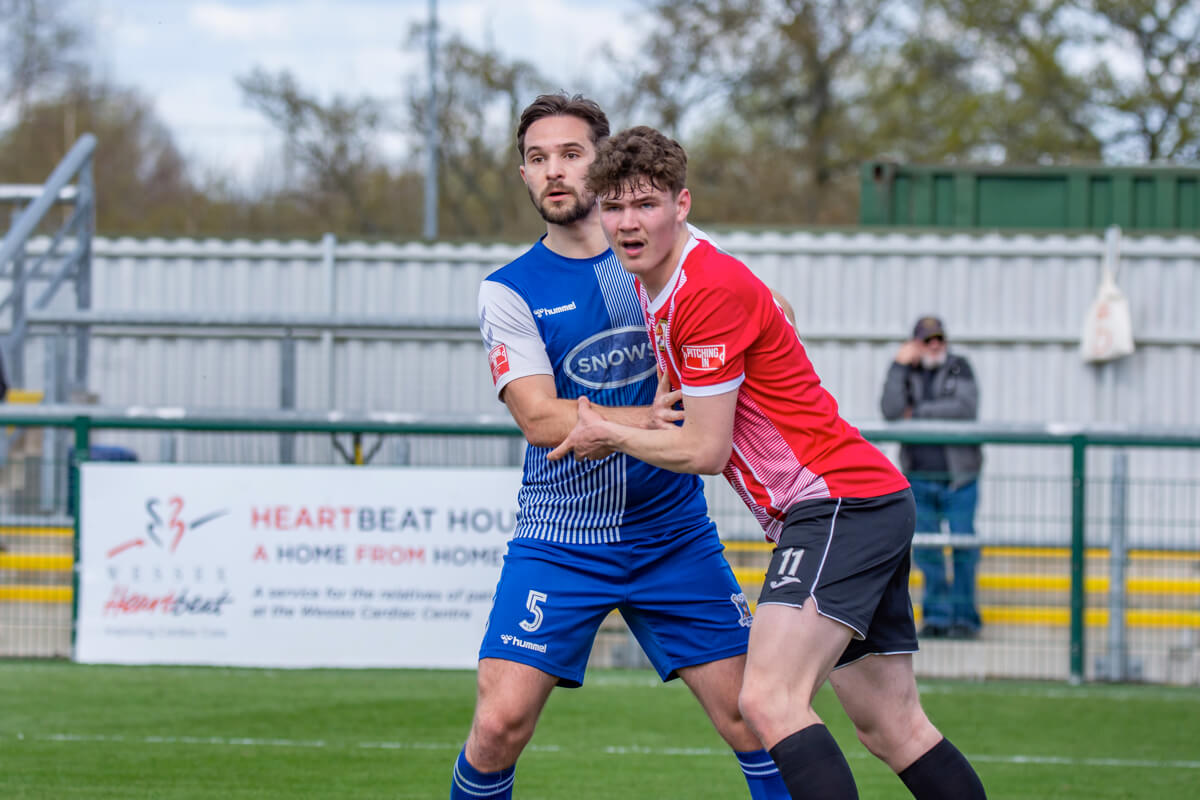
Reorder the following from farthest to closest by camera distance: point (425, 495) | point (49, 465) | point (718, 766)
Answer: point (49, 465) → point (425, 495) → point (718, 766)

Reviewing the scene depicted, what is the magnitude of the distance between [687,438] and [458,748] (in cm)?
315

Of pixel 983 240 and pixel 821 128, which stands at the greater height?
pixel 821 128

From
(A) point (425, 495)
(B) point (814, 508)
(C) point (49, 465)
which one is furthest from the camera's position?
(C) point (49, 465)

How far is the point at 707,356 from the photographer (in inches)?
135

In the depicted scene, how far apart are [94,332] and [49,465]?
20.3ft

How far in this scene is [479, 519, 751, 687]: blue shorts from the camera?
3.83m

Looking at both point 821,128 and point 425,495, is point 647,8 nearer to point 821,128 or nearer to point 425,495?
point 821,128

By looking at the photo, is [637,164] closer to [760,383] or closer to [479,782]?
[760,383]

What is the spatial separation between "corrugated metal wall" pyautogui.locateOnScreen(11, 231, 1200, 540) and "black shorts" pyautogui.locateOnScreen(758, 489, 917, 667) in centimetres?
1016

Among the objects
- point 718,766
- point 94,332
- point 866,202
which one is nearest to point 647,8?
point 866,202

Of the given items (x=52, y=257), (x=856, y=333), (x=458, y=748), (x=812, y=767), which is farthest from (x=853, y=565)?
(x=856, y=333)

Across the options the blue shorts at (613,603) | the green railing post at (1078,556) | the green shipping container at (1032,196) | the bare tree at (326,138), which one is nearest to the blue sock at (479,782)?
the blue shorts at (613,603)

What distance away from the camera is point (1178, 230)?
46.6ft

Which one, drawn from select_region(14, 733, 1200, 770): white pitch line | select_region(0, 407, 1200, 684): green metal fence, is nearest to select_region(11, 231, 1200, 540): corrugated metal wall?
select_region(0, 407, 1200, 684): green metal fence
